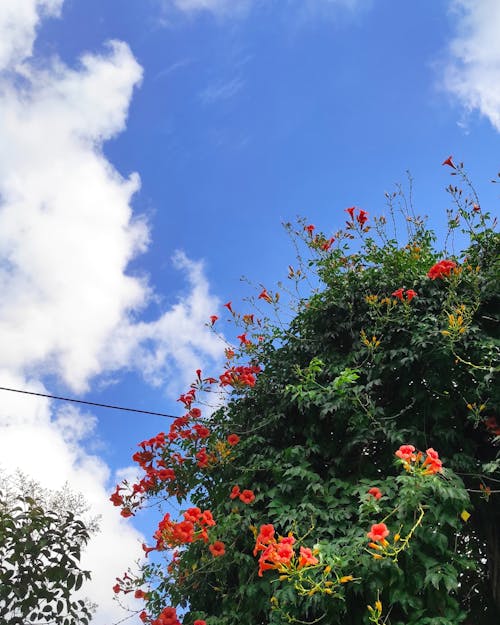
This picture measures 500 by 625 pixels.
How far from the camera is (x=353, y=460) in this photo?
3.48 m

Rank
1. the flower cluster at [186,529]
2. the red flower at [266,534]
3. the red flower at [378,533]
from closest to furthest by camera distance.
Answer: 1. the red flower at [378,533]
2. the red flower at [266,534]
3. the flower cluster at [186,529]

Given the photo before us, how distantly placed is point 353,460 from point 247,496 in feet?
2.33

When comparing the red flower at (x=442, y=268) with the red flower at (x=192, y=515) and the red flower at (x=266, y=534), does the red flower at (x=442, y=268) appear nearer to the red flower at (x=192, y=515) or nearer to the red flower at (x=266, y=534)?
the red flower at (x=266, y=534)

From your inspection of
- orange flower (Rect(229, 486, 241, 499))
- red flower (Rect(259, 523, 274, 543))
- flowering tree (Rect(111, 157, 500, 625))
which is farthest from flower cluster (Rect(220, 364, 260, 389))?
red flower (Rect(259, 523, 274, 543))

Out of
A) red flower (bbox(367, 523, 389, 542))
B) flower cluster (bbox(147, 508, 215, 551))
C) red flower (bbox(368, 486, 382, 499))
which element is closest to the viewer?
red flower (bbox(367, 523, 389, 542))

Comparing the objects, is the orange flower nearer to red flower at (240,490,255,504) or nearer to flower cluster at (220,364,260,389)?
red flower at (240,490,255,504)

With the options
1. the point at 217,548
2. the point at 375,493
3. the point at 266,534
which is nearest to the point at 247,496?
the point at 217,548

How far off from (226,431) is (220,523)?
811 millimetres

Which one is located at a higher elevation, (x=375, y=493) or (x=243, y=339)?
(x=243, y=339)

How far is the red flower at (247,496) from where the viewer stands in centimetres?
339

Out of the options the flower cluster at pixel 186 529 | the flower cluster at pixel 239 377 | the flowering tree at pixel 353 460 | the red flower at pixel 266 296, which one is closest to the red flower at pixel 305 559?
the flowering tree at pixel 353 460

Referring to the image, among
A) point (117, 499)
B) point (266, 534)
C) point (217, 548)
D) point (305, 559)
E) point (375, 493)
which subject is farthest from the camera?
point (117, 499)

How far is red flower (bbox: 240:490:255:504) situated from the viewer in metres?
3.39

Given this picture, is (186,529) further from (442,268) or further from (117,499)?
(442,268)
